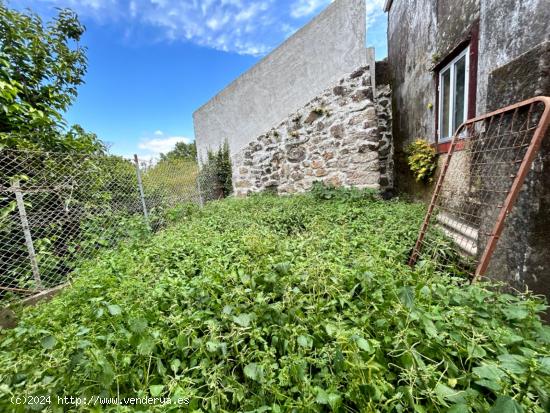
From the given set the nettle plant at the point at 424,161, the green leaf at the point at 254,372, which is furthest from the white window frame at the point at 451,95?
the green leaf at the point at 254,372

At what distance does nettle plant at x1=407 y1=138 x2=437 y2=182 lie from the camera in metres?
3.74

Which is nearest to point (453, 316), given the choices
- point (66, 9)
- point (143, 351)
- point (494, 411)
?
point (494, 411)

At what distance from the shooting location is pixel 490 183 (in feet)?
6.09

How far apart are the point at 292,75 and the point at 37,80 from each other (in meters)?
4.05

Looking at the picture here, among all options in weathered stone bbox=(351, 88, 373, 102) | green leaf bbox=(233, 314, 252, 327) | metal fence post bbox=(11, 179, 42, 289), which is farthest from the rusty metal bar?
metal fence post bbox=(11, 179, 42, 289)

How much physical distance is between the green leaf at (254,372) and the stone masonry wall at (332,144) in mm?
3900

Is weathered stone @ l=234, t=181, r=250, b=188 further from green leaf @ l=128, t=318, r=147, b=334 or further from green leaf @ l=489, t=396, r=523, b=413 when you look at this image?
green leaf @ l=489, t=396, r=523, b=413

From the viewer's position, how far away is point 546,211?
4.74ft

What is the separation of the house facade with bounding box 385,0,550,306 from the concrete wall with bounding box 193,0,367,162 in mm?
1107

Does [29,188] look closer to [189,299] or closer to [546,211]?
[189,299]

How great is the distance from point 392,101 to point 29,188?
20.5ft

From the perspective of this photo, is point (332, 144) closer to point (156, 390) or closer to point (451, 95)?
point (451, 95)

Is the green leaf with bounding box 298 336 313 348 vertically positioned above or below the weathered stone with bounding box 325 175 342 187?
below

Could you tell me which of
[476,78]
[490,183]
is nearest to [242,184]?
[476,78]
